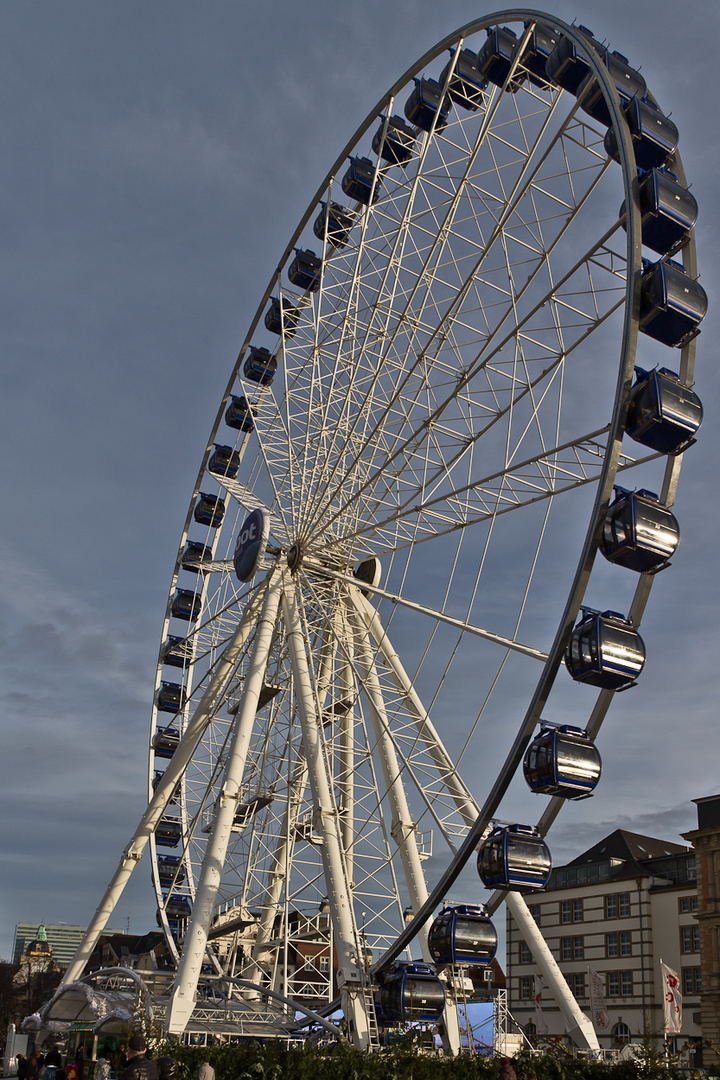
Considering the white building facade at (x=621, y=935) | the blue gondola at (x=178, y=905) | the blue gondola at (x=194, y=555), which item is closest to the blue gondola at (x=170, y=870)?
the blue gondola at (x=178, y=905)

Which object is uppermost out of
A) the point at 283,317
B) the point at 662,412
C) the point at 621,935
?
the point at 283,317

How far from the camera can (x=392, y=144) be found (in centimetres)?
2870

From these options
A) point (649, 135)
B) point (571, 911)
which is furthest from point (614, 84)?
point (571, 911)

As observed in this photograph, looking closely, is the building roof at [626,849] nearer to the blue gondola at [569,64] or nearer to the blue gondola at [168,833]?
the blue gondola at [168,833]

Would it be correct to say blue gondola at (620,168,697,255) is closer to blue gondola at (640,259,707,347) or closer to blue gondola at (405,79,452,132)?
blue gondola at (640,259,707,347)

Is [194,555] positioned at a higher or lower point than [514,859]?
higher

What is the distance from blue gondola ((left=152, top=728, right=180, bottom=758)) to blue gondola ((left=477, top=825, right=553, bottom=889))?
22.8 metres

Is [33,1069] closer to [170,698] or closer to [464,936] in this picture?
[464,936]

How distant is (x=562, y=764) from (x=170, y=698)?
964 inches

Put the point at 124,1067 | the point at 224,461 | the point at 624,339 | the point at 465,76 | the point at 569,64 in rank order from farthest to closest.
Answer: the point at 224,461 < the point at 465,76 < the point at 569,64 < the point at 624,339 < the point at 124,1067

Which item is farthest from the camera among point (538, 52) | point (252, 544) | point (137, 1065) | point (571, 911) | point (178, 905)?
point (571, 911)

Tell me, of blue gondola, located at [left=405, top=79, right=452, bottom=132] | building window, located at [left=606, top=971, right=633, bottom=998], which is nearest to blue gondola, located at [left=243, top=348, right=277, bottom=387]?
blue gondola, located at [left=405, top=79, right=452, bottom=132]

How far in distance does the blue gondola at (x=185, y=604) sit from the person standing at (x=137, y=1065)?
3066 centimetres

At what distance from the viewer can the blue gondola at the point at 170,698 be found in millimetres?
38469
